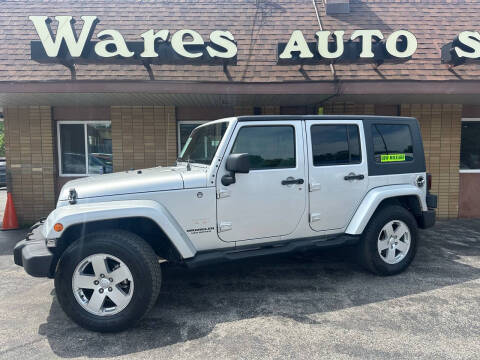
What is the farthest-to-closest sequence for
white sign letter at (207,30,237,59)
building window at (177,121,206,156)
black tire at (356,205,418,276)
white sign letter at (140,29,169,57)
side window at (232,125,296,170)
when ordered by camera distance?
building window at (177,121,206,156), white sign letter at (207,30,237,59), white sign letter at (140,29,169,57), black tire at (356,205,418,276), side window at (232,125,296,170)

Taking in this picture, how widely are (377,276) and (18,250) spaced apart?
423 centimetres

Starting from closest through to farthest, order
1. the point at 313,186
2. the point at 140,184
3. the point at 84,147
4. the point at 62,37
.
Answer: the point at 140,184 → the point at 313,186 → the point at 62,37 → the point at 84,147

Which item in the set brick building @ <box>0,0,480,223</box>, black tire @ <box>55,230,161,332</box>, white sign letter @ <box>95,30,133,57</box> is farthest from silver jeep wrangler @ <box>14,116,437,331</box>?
white sign letter @ <box>95,30,133,57</box>

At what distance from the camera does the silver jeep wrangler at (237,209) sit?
3285mm

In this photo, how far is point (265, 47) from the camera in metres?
8.10

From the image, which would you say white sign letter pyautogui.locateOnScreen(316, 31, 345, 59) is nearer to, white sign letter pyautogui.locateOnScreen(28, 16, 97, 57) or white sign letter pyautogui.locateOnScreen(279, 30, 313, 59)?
white sign letter pyautogui.locateOnScreen(279, 30, 313, 59)

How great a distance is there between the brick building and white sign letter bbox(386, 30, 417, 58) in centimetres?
2

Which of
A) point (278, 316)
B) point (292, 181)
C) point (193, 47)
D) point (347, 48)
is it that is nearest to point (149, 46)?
point (193, 47)

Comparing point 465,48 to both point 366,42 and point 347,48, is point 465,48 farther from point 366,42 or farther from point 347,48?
point 347,48

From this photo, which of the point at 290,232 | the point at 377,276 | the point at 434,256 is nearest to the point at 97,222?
the point at 290,232

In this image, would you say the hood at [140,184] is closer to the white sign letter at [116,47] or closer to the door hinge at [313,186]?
the door hinge at [313,186]

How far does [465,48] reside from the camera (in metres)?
6.70

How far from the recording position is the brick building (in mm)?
6414

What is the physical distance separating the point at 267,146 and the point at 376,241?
6.28 feet
